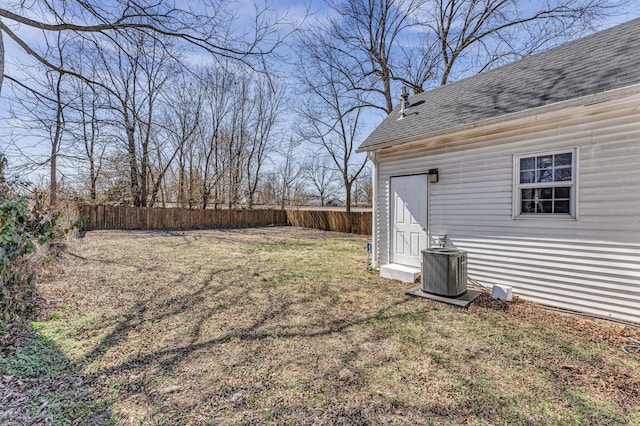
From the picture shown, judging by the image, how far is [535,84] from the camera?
14.2 ft

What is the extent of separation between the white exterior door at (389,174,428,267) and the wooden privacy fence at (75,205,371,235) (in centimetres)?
823

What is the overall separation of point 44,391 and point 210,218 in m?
14.5

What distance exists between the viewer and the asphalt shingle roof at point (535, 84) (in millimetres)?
3566

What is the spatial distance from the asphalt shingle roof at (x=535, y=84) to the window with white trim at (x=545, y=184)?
756 millimetres

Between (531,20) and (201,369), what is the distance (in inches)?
584

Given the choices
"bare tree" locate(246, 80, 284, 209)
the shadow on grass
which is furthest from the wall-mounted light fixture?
"bare tree" locate(246, 80, 284, 209)

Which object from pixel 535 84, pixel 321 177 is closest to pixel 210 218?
pixel 321 177

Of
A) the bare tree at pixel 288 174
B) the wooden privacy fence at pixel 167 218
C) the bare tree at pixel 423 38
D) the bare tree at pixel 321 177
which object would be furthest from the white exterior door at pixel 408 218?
the bare tree at pixel 288 174

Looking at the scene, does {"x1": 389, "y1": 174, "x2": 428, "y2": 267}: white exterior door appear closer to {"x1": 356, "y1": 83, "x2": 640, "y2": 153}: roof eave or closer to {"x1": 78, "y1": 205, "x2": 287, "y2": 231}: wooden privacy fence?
{"x1": 356, "y1": 83, "x2": 640, "y2": 153}: roof eave

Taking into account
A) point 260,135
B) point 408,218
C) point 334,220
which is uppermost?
point 260,135

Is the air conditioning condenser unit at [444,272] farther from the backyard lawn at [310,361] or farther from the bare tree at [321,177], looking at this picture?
the bare tree at [321,177]

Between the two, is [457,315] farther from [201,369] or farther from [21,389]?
[21,389]

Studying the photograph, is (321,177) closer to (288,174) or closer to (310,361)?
(288,174)

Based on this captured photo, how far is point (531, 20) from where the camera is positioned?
10359 millimetres
